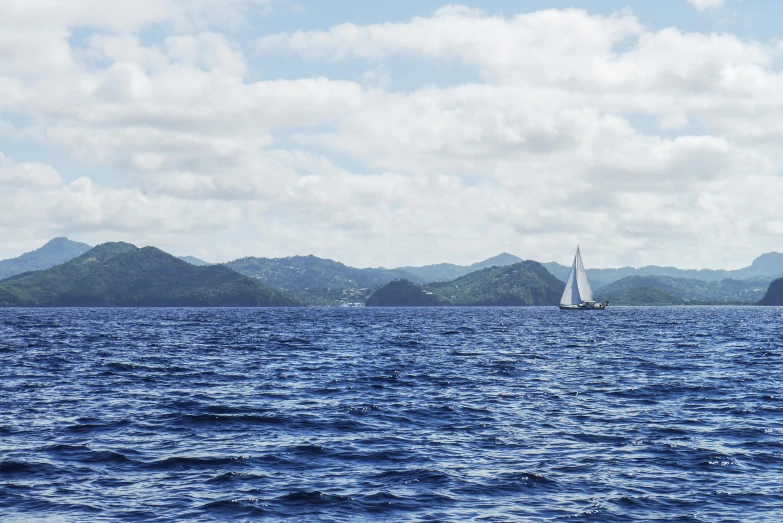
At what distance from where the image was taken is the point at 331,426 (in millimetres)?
36375

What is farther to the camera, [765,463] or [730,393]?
[730,393]

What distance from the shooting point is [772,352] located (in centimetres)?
8500

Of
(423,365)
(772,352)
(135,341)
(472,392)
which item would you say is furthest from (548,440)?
(135,341)

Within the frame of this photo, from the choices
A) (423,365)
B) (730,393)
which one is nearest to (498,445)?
(730,393)

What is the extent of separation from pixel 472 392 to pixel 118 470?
26976mm

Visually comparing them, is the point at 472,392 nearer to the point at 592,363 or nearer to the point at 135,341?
the point at 592,363

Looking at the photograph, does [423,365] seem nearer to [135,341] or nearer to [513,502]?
[513,502]

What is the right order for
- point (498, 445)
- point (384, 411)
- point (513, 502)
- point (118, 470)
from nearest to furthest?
point (513, 502), point (118, 470), point (498, 445), point (384, 411)

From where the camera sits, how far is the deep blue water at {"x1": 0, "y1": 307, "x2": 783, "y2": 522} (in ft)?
76.5

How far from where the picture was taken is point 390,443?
32500 mm

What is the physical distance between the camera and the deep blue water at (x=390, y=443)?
23.3 metres

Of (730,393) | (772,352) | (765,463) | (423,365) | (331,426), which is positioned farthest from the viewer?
(772,352)

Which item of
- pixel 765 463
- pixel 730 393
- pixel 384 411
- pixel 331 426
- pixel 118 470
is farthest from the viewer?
pixel 730 393

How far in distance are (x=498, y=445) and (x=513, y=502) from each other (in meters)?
8.40
